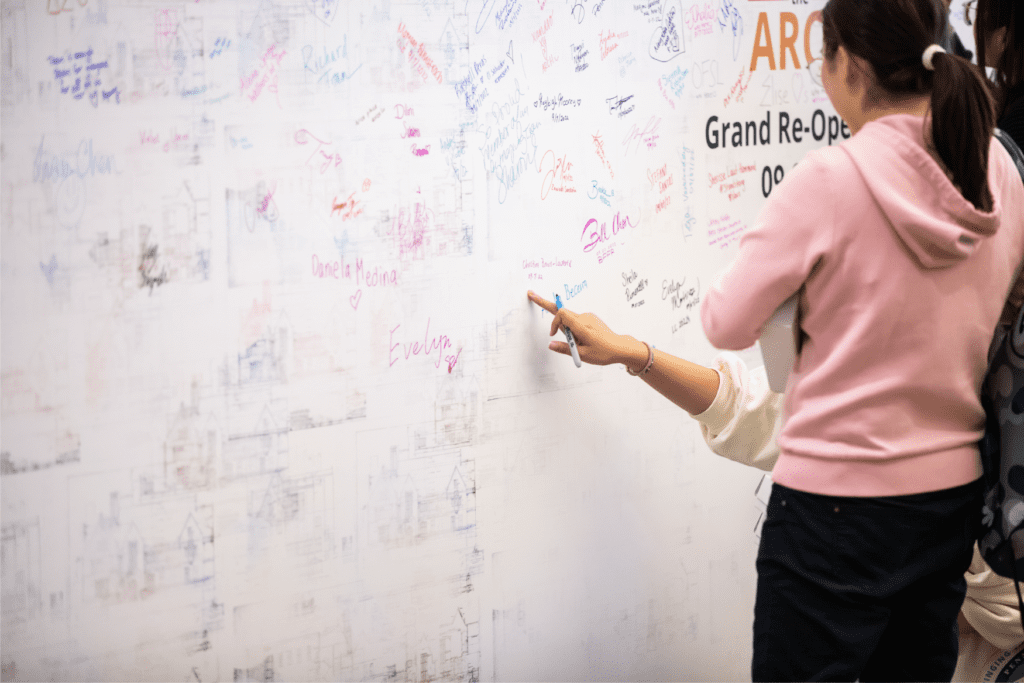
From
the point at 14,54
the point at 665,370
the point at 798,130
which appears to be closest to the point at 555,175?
the point at 665,370

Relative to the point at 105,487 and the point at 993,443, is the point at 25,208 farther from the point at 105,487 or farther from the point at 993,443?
the point at 993,443

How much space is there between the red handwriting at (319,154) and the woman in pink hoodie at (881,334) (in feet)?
2.07

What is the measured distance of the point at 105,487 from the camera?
3.89 feet

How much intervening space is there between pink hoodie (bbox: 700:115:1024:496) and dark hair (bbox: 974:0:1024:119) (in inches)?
15.0

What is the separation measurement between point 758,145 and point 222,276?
1.16 meters

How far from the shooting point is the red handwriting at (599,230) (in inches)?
62.5

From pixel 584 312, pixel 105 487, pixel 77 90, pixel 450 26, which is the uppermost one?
pixel 450 26

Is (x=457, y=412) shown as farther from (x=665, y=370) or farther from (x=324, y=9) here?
(x=324, y=9)

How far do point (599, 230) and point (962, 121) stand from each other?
0.74 m

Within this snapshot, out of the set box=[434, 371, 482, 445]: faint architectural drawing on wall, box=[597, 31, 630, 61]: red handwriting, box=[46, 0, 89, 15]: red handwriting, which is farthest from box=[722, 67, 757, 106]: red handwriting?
box=[46, 0, 89, 15]: red handwriting

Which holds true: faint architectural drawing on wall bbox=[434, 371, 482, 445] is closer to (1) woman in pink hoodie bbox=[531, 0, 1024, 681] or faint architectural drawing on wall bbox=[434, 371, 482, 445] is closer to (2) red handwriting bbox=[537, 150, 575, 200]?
(2) red handwriting bbox=[537, 150, 575, 200]

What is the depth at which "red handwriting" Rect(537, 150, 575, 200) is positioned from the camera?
60.1 inches

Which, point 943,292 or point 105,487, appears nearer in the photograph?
point 943,292

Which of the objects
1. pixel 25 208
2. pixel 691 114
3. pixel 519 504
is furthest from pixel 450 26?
pixel 519 504
